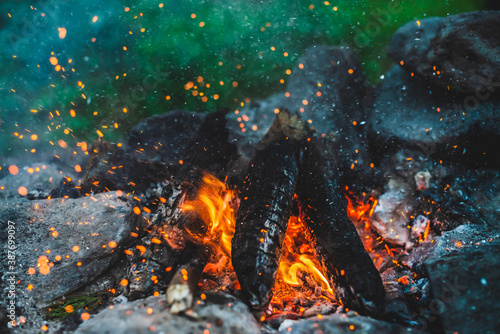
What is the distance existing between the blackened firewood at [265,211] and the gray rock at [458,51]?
1981mm

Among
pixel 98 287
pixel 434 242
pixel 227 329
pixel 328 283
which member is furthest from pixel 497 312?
pixel 98 287

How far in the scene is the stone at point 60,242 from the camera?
2.89 meters

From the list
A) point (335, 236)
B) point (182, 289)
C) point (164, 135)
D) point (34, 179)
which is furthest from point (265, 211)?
point (34, 179)

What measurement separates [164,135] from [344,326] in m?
3.42

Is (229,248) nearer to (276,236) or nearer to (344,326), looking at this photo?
(276,236)

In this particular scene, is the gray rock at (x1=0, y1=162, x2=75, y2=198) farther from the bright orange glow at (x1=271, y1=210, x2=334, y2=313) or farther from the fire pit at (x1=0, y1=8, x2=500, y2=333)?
the bright orange glow at (x1=271, y1=210, x2=334, y2=313)

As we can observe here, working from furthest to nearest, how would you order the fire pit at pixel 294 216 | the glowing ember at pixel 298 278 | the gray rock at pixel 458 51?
the gray rock at pixel 458 51, the glowing ember at pixel 298 278, the fire pit at pixel 294 216

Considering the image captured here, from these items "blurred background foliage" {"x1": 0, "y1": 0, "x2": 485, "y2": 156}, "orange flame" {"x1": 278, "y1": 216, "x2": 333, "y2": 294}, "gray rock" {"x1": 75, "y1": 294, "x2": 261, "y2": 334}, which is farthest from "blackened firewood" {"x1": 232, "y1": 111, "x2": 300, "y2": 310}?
"blurred background foliage" {"x1": 0, "y1": 0, "x2": 485, "y2": 156}

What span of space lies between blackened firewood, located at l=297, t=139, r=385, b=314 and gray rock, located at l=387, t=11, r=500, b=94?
1804 millimetres

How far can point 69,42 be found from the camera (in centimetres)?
431

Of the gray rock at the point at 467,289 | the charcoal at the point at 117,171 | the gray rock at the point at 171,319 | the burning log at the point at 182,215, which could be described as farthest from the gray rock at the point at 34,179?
the gray rock at the point at 467,289

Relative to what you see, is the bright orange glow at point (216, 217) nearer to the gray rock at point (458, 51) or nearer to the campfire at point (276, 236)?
the campfire at point (276, 236)

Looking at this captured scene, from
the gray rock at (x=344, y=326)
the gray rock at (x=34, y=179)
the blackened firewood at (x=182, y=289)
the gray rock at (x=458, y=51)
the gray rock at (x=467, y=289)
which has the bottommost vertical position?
the gray rock at (x=344, y=326)

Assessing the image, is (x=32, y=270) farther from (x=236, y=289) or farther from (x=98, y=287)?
(x=236, y=289)
